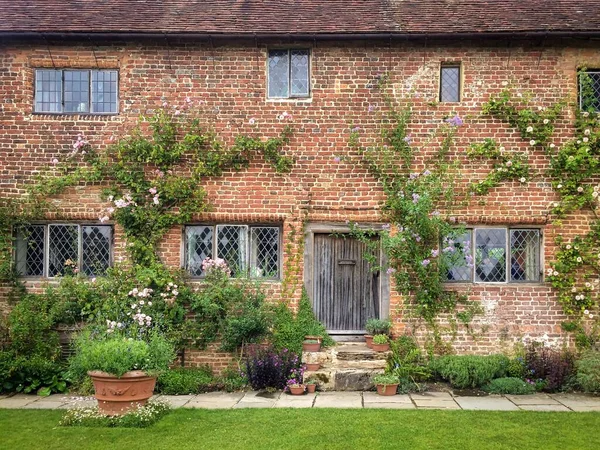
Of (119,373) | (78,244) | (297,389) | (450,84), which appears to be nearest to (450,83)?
(450,84)

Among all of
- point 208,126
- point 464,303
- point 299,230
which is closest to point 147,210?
point 208,126

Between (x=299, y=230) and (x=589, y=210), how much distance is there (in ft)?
16.6

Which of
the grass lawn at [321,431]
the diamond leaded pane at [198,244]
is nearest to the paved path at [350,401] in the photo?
the grass lawn at [321,431]

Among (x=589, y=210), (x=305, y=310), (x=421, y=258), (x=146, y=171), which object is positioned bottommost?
(x=305, y=310)

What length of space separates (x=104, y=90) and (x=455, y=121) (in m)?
6.32

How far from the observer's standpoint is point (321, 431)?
288 inches

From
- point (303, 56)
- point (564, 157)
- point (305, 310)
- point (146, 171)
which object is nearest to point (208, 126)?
point (146, 171)

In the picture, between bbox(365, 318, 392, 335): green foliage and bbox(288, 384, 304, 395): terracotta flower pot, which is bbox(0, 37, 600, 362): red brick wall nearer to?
bbox(365, 318, 392, 335): green foliage

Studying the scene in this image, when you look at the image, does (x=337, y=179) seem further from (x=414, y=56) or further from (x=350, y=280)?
(x=414, y=56)

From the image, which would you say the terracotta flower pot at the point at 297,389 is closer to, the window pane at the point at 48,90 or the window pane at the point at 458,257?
the window pane at the point at 458,257

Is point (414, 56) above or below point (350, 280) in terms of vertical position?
above

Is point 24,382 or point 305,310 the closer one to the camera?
point 24,382

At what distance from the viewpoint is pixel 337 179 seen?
10.8 meters

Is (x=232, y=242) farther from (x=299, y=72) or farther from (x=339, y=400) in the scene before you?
(x=339, y=400)
